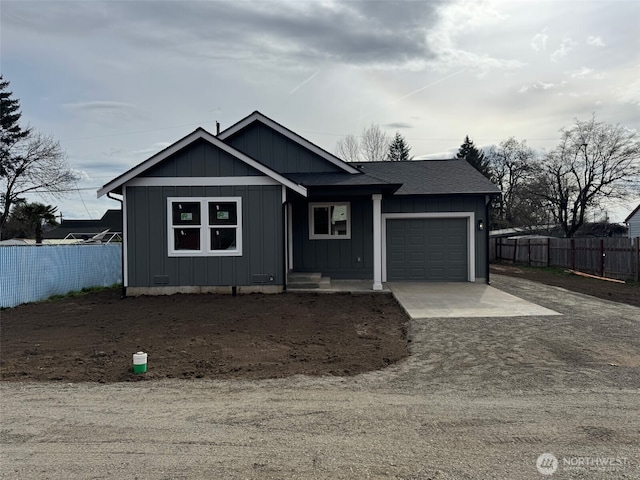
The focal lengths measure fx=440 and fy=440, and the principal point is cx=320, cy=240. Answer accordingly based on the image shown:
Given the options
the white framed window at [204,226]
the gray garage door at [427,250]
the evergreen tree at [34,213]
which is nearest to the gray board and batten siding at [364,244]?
the gray garage door at [427,250]

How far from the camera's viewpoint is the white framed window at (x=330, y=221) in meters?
14.0

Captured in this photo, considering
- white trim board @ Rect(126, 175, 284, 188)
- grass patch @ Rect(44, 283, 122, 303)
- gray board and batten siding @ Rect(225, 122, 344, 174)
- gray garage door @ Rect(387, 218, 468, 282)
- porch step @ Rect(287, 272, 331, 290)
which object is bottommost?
grass patch @ Rect(44, 283, 122, 303)

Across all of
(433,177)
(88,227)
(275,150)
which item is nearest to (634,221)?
(433,177)

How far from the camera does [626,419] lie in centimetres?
396

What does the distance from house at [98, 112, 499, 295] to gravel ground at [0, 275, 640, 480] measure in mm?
6533

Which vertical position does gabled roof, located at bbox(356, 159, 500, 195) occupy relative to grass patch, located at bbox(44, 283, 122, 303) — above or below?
above

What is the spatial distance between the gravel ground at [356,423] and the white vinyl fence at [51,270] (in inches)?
268

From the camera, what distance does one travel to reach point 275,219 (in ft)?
38.1

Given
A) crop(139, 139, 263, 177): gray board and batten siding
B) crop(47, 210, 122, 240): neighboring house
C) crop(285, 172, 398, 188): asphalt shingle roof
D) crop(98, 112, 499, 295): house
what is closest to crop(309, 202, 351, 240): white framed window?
crop(98, 112, 499, 295): house

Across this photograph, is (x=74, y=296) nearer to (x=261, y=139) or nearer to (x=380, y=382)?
(x=261, y=139)

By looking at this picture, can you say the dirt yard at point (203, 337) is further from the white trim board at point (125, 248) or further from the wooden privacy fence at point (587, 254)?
the wooden privacy fence at point (587, 254)

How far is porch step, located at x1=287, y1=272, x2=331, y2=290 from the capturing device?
478 inches

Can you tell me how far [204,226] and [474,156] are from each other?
41.1 m

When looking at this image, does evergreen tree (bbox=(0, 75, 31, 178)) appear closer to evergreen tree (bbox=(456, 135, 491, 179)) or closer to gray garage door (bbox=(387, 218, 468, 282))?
gray garage door (bbox=(387, 218, 468, 282))
